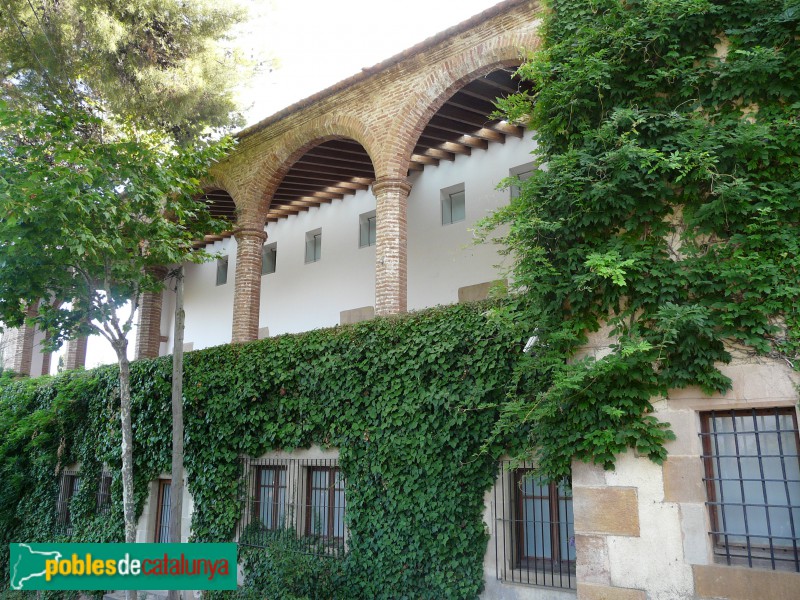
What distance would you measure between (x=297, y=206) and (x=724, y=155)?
1212cm

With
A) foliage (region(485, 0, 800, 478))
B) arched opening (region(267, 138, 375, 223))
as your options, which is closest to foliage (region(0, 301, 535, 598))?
foliage (region(485, 0, 800, 478))

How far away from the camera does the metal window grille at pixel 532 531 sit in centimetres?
702

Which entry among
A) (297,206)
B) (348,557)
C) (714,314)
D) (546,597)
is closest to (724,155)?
(714,314)

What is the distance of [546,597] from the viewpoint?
22.2 ft

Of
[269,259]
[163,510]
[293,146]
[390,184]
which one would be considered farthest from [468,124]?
[163,510]

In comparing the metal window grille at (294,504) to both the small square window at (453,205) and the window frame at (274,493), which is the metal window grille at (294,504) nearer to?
the window frame at (274,493)

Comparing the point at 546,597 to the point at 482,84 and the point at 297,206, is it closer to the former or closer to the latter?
the point at 482,84

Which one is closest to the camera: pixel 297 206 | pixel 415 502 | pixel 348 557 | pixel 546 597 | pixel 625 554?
pixel 625 554

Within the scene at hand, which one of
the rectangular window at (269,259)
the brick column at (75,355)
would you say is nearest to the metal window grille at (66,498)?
the brick column at (75,355)

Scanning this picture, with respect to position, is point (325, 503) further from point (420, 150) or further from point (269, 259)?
point (269, 259)

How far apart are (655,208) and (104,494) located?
38.2ft

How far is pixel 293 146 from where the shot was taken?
11.2 meters

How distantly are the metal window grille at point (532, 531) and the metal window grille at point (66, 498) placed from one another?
375 inches

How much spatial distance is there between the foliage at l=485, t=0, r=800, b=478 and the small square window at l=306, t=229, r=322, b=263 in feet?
34.8
